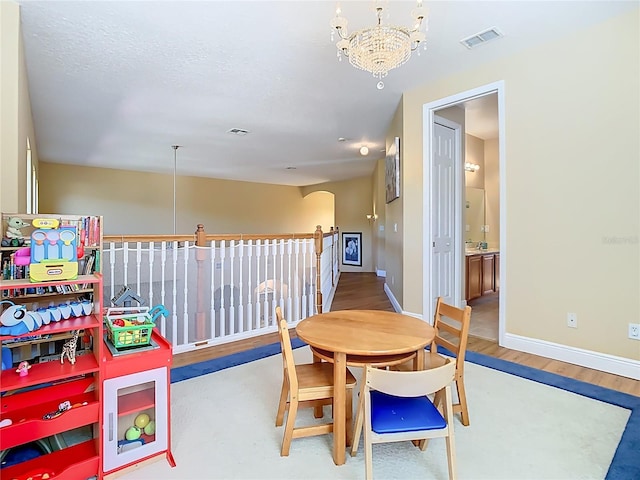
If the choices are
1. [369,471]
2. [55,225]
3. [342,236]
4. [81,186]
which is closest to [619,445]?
A: [369,471]

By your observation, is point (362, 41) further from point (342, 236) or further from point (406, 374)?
point (342, 236)

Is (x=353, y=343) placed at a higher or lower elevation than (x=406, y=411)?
higher

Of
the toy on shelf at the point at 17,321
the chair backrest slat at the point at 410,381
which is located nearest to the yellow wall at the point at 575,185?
the chair backrest slat at the point at 410,381

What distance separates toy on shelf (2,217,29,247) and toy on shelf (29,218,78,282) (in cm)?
18

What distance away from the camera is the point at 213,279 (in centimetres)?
347

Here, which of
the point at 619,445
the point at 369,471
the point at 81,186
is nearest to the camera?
the point at 369,471

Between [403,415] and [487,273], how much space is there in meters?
4.58

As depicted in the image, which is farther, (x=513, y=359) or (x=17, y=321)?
(x=513, y=359)

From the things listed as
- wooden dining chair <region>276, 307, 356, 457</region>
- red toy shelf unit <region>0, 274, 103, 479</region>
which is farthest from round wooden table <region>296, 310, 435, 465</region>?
red toy shelf unit <region>0, 274, 103, 479</region>

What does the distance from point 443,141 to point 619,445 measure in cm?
338

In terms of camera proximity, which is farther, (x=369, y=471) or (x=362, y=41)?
(x=362, y=41)

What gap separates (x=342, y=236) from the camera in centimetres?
1008

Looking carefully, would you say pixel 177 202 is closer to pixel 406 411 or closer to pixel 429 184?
pixel 429 184

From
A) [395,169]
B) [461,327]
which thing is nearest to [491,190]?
[395,169]
